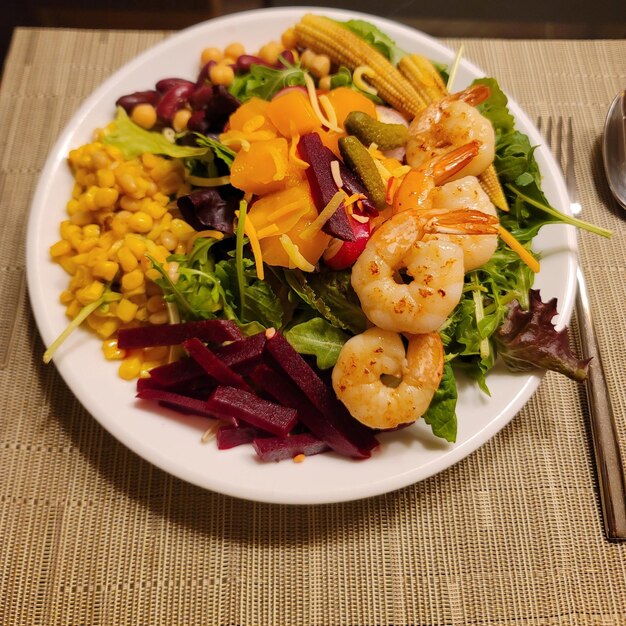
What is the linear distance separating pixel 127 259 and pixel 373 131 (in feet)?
3.23

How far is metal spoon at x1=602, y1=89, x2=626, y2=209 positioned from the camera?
2530 mm

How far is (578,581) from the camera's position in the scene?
191cm

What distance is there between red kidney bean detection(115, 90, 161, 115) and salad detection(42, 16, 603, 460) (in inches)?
2.3

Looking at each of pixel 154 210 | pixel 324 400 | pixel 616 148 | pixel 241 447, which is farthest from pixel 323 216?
pixel 616 148

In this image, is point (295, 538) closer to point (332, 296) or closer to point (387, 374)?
point (387, 374)

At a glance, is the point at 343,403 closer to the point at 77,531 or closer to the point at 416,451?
the point at 416,451

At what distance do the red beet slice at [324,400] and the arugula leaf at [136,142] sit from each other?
0.85m

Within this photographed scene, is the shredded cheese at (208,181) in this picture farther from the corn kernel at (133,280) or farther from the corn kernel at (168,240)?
the corn kernel at (133,280)

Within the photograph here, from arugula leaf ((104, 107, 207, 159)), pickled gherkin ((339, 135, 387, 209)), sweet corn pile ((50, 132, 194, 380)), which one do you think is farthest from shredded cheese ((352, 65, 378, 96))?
sweet corn pile ((50, 132, 194, 380))

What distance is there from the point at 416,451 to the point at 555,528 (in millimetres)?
619

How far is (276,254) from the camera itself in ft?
6.20

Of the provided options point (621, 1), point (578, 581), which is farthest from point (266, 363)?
point (621, 1)

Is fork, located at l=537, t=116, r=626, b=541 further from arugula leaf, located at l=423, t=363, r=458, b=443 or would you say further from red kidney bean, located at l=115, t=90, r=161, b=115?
red kidney bean, located at l=115, t=90, r=161, b=115

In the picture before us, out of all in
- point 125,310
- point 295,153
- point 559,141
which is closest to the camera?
point 295,153
